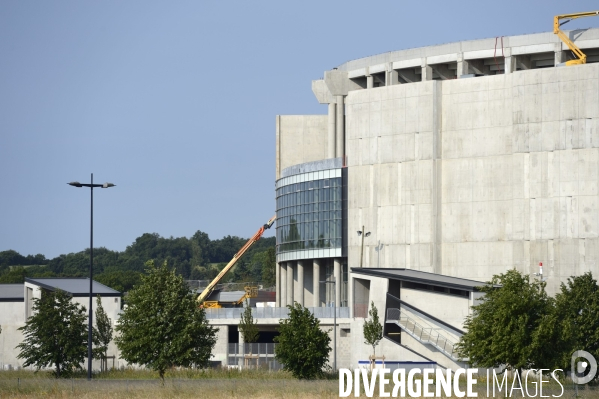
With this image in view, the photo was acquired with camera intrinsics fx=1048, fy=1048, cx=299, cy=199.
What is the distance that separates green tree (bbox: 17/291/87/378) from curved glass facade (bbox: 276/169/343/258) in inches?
1327

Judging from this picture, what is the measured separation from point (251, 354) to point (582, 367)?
3767cm

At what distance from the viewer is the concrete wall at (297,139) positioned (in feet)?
361

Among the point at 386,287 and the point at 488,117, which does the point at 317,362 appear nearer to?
the point at 386,287

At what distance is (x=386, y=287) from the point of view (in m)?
75.3

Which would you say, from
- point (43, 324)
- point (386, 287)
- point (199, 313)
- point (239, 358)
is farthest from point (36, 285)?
point (199, 313)

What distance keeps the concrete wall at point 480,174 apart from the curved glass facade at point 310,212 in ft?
7.21

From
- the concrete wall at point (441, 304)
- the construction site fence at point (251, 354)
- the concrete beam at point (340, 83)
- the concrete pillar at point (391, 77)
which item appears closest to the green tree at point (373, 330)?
the concrete wall at point (441, 304)

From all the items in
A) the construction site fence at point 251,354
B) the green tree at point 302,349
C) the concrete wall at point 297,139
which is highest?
the concrete wall at point 297,139

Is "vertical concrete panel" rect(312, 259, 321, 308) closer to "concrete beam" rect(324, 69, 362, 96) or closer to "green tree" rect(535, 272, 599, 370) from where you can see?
"concrete beam" rect(324, 69, 362, 96)

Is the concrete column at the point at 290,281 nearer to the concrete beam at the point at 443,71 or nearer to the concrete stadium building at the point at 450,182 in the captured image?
the concrete stadium building at the point at 450,182

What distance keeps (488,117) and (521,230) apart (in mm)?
→ 9857

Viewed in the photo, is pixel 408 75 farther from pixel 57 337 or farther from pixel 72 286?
pixel 57 337

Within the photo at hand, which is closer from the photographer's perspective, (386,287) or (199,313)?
(199,313)

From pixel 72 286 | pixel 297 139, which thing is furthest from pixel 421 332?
pixel 297 139
